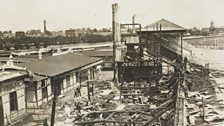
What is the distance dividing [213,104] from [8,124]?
7.50m

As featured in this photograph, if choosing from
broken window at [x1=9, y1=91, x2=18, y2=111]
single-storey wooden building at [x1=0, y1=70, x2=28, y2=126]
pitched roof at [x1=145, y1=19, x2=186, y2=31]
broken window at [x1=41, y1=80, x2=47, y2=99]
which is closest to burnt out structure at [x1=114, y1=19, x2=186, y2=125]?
pitched roof at [x1=145, y1=19, x2=186, y2=31]

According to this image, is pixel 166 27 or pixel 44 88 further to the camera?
pixel 166 27

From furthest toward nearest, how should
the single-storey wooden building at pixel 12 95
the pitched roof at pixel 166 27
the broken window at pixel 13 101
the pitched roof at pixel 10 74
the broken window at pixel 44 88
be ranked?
the pitched roof at pixel 166 27 → the broken window at pixel 44 88 → the broken window at pixel 13 101 → the pitched roof at pixel 10 74 → the single-storey wooden building at pixel 12 95

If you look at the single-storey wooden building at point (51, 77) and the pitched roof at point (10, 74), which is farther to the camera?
the single-storey wooden building at point (51, 77)

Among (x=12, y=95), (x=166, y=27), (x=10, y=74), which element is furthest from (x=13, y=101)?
(x=166, y=27)

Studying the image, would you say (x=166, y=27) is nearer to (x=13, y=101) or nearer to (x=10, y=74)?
(x=10, y=74)

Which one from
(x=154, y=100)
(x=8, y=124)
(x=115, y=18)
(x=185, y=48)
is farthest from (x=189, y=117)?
(x=185, y=48)

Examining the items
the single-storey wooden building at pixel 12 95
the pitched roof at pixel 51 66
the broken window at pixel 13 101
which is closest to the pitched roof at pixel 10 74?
the single-storey wooden building at pixel 12 95

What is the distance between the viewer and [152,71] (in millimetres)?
19594

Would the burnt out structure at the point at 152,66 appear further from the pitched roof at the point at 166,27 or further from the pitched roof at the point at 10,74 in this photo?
the pitched roof at the point at 10,74

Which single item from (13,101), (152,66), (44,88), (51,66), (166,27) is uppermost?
(166,27)

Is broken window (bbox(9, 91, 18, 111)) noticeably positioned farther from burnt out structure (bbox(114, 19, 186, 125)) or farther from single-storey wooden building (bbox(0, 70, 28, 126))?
burnt out structure (bbox(114, 19, 186, 125))

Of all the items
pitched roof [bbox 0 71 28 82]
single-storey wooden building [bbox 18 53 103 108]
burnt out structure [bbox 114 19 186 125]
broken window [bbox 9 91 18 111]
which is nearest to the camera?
pitched roof [bbox 0 71 28 82]

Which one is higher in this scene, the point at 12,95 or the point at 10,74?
the point at 10,74
